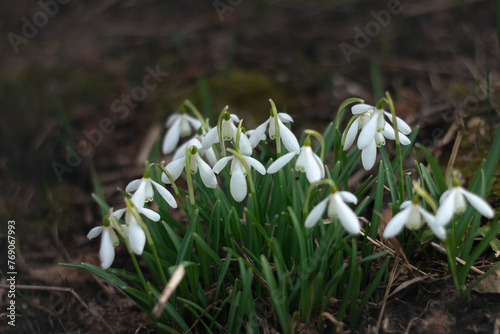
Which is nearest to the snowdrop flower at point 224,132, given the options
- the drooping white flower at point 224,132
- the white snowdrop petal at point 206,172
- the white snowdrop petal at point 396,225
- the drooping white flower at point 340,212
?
the drooping white flower at point 224,132

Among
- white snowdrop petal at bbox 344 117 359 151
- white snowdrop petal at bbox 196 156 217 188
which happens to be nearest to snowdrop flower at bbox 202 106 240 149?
white snowdrop petal at bbox 196 156 217 188

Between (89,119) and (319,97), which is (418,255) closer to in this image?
(319,97)

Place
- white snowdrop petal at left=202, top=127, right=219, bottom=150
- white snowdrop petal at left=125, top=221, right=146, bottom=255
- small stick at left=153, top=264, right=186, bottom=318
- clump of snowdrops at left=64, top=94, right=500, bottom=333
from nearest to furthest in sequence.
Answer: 1. small stick at left=153, top=264, right=186, bottom=318
2. white snowdrop petal at left=125, top=221, right=146, bottom=255
3. clump of snowdrops at left=64, top=94, right=500, bottom=333
4. white snowdrop petal at left=202, top=127, right=219, bottom=150

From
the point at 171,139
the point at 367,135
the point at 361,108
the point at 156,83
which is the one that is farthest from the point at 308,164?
the point at 156,83

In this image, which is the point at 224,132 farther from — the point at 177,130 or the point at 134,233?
the point at 134,233

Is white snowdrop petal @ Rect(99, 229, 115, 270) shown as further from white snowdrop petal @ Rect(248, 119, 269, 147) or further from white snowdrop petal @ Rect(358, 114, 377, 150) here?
white snowdrop petal @ Rect(358, 114, 377, 150)
